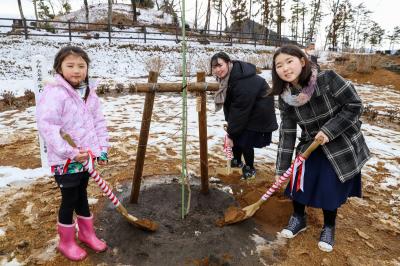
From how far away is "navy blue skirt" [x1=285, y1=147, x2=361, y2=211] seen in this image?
8.21ft

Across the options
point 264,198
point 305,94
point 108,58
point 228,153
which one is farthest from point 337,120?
point 108,58

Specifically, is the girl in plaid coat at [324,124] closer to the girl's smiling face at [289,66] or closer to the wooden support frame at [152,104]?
the girl's smiling face at [289,66]

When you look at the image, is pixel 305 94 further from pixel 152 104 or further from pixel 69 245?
pixel 69 245

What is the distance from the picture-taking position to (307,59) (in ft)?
7.89

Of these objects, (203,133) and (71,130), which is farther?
(203,133)

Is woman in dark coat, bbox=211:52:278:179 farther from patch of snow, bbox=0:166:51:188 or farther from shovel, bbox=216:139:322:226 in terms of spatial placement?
patch of snow, bbox=0:166:51:188

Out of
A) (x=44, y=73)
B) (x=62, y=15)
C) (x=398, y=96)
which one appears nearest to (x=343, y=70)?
(x=398, y=96)

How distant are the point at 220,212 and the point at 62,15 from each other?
127 ft

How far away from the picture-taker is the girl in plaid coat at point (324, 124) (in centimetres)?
235

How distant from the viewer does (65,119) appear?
7.13 ft

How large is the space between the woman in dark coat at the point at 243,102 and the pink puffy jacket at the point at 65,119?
1.50 m

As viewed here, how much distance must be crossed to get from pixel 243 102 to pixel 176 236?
62.5 inches

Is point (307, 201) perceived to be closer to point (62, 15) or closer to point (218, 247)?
point (218, 247)

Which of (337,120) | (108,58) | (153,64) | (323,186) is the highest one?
(108,58)
